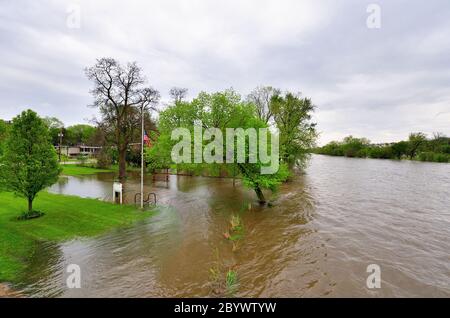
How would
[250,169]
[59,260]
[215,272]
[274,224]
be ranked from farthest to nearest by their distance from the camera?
[250,169] < [274,224] < [59,260] < [215,272]

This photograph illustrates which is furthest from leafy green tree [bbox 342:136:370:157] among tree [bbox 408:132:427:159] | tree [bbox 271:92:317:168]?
tree [bbox 271:92:317:168]

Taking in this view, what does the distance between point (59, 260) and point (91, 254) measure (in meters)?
0.95

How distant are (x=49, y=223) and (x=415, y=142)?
284 ft

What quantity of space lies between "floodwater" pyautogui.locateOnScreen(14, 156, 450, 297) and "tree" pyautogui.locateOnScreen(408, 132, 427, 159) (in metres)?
67.4

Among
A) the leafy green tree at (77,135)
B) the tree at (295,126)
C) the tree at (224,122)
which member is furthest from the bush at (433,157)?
the leafy green tree at (77,135)

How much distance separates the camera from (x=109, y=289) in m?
6.38

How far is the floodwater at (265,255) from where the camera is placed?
662 centimetres

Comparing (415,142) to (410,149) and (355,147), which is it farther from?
(355,147)

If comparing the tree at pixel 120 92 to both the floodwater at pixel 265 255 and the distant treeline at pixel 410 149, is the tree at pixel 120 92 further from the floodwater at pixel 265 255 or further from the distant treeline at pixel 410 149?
the distant treeline at pixel 410 149

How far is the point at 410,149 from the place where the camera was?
229 ft

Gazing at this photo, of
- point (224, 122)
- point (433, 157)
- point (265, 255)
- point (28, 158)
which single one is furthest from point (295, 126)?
point (433, 157)
